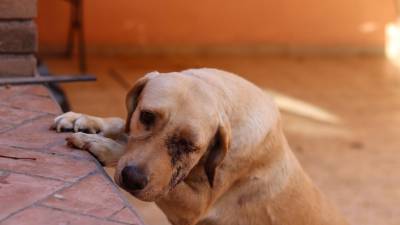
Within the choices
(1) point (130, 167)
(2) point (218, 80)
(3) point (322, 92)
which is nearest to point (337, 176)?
(3) point (322, 92)

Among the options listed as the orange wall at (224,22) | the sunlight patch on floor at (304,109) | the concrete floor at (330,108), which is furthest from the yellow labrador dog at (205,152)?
the orange wall at (224,22)

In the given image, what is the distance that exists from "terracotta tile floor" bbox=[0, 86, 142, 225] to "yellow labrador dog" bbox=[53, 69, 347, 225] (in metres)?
0.10

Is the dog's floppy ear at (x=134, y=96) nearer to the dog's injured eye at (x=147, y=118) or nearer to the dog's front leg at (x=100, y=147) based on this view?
the dog's front leg at (x=100, y=147)

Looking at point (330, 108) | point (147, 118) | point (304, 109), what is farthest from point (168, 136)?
point (330, 108)

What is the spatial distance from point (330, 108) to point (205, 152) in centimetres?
481

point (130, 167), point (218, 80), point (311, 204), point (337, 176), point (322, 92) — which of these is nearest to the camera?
point (130, 167)

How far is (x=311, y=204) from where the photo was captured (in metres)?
3.39

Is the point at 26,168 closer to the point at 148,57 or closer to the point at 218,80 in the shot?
the point at 218,80

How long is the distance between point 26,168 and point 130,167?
0.39 metres

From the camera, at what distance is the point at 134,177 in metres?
2.69

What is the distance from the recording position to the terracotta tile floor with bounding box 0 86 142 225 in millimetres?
2430

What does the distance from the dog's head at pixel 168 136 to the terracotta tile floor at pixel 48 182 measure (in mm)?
110

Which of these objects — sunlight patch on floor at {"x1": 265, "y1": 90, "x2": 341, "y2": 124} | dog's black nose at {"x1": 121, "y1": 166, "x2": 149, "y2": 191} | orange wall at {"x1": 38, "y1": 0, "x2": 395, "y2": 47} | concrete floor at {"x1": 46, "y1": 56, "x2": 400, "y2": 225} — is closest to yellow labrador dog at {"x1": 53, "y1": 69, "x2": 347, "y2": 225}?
dog's black nose at {"x1": 121, "y1": 166, "x2": 149, "y2": 191}

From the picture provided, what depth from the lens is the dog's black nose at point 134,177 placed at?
2.69 meters
